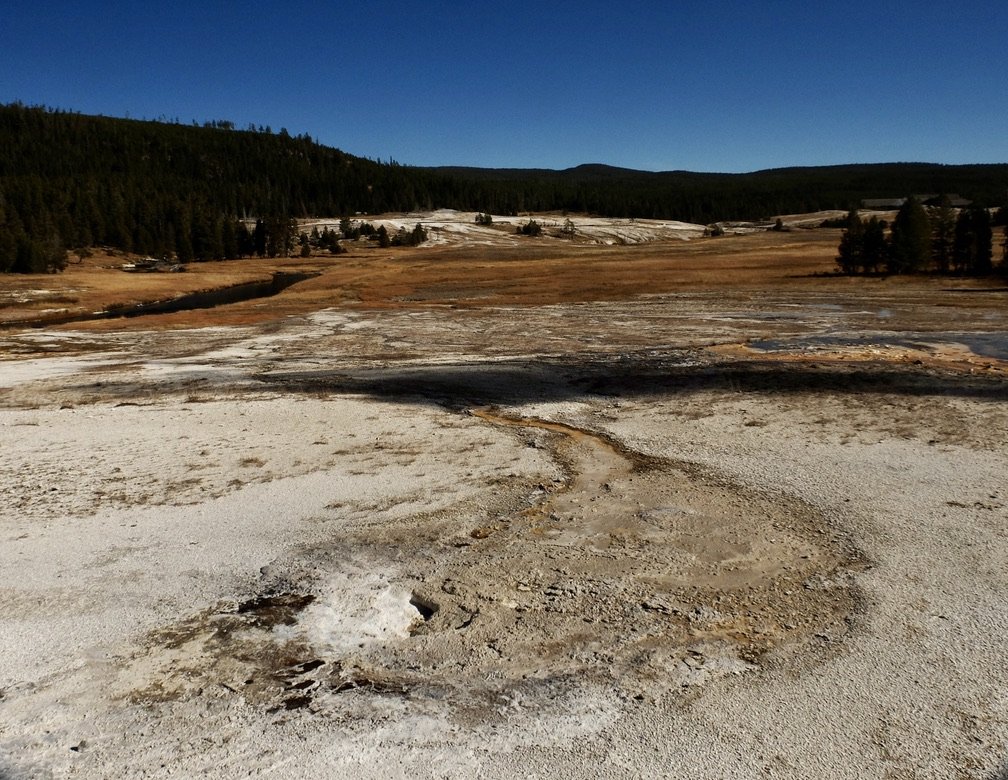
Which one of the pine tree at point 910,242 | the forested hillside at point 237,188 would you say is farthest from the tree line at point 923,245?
the forested hillside at point 237,188

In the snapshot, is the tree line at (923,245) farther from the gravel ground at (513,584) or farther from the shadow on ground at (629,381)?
the gravel ground at (513,584)

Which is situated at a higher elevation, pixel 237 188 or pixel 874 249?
pixel 237 188

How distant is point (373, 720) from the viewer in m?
6.09

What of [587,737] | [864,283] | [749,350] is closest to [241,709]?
[587,737]

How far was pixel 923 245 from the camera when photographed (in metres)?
51.2

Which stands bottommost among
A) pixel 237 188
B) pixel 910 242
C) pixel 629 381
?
pixel 629 381

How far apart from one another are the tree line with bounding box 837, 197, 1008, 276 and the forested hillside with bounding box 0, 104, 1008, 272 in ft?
221

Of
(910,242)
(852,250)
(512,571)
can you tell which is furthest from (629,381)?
(910,242)

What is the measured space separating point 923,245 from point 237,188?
125m

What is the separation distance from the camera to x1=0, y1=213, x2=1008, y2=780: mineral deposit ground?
19.4ft

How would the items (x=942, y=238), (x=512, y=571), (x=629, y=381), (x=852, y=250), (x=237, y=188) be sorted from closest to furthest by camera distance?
(x=512, y=571) → (x=629, y=381) → (x=942, y=238) → (x=852, y=250) → (x=237, y=188)

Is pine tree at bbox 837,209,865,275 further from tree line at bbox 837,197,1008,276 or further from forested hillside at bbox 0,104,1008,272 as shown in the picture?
forested hillside at bbox 0,104,1008,272

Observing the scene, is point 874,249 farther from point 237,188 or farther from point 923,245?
point 237,188

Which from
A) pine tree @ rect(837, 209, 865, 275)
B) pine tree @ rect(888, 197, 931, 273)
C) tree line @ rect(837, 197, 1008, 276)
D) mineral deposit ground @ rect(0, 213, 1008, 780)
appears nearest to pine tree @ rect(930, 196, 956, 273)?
tree line @ rect(837, 197, 1008, 276)
